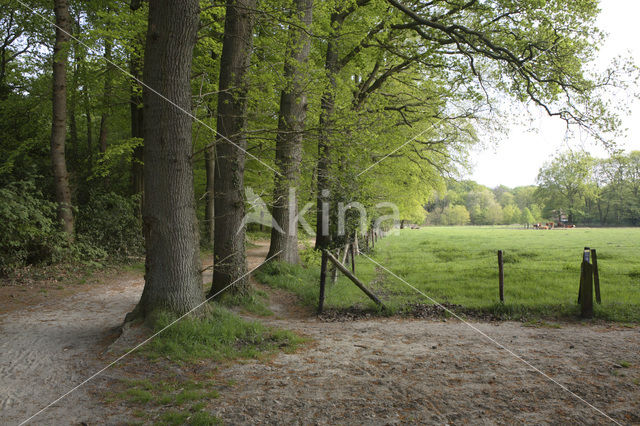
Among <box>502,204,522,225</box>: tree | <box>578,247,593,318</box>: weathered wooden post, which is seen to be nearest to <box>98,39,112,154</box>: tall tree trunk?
<box>578,247,593,318</box>: weathered wooden post

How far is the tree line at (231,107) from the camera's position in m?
6.00

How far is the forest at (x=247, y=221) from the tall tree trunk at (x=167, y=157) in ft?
0.07

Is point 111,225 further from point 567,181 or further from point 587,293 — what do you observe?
point 567,181

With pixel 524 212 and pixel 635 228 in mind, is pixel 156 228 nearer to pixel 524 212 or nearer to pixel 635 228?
pixel 635 228

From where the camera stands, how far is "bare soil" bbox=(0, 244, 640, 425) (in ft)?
12.3

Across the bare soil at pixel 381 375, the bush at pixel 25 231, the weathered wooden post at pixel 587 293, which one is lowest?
the bare soil at pixel 381 375

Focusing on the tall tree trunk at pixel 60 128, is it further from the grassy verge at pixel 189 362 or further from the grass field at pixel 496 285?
the grassy verge at pixel 189 362

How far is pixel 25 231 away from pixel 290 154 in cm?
697

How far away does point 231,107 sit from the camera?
773cm

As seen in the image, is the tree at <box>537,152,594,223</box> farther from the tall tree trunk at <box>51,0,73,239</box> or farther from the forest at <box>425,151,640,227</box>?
the tall tree trunk at <box>51,0,73,239</box>

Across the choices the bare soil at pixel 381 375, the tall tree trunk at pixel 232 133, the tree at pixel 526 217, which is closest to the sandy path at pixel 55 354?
the bare soil at pixel 381 375

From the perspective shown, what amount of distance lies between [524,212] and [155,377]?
5262 centimetres

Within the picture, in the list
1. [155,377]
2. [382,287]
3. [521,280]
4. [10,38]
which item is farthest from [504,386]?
[10,38]

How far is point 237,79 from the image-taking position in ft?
25.1
